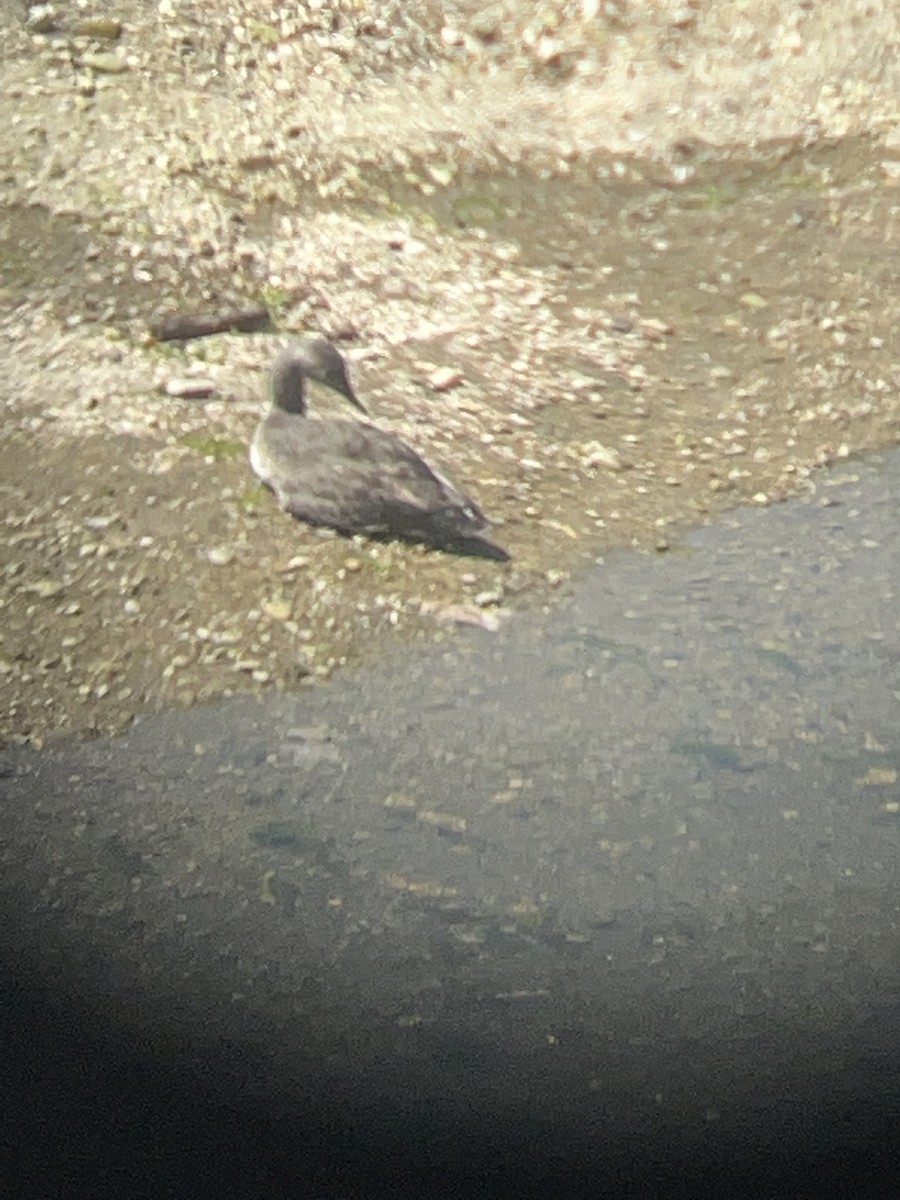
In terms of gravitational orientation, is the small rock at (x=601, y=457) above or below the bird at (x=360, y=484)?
above

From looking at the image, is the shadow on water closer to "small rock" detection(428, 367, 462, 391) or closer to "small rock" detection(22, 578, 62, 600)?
"small rock" detection(22, 578, 62, 600)

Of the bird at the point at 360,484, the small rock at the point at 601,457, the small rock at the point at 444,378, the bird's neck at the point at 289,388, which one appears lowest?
the bird at the point at 360,484

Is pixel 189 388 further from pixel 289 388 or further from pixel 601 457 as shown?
pixel 601 457

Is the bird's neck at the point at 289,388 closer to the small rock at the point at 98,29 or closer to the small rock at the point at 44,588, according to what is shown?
the small rock at the point at 44,588

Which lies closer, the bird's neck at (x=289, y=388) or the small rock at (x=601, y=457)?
the bird's neck at (x=289, y=388)

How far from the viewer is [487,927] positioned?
117cm

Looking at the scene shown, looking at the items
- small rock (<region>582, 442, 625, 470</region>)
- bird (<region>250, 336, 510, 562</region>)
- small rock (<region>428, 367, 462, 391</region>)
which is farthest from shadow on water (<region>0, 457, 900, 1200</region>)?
small rock (<region>428, 367, 462, 391</region>)

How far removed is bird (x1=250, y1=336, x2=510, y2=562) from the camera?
1.59 metres

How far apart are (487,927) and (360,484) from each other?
62 cm

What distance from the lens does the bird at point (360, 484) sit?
1592mm

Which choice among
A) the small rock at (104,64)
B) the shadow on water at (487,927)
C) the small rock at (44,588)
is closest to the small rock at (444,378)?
the shadow on water at (487,927)

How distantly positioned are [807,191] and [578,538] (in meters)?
1.07

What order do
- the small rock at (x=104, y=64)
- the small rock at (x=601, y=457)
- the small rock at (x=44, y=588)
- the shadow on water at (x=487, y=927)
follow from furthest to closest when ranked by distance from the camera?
the small rock at (x=104, y=64) < the small rock at (x=601, y=457) < the small rock at (x=44, y=588) < the shadow on water at (x=487, y=927)

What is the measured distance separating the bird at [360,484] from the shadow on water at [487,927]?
16cm
